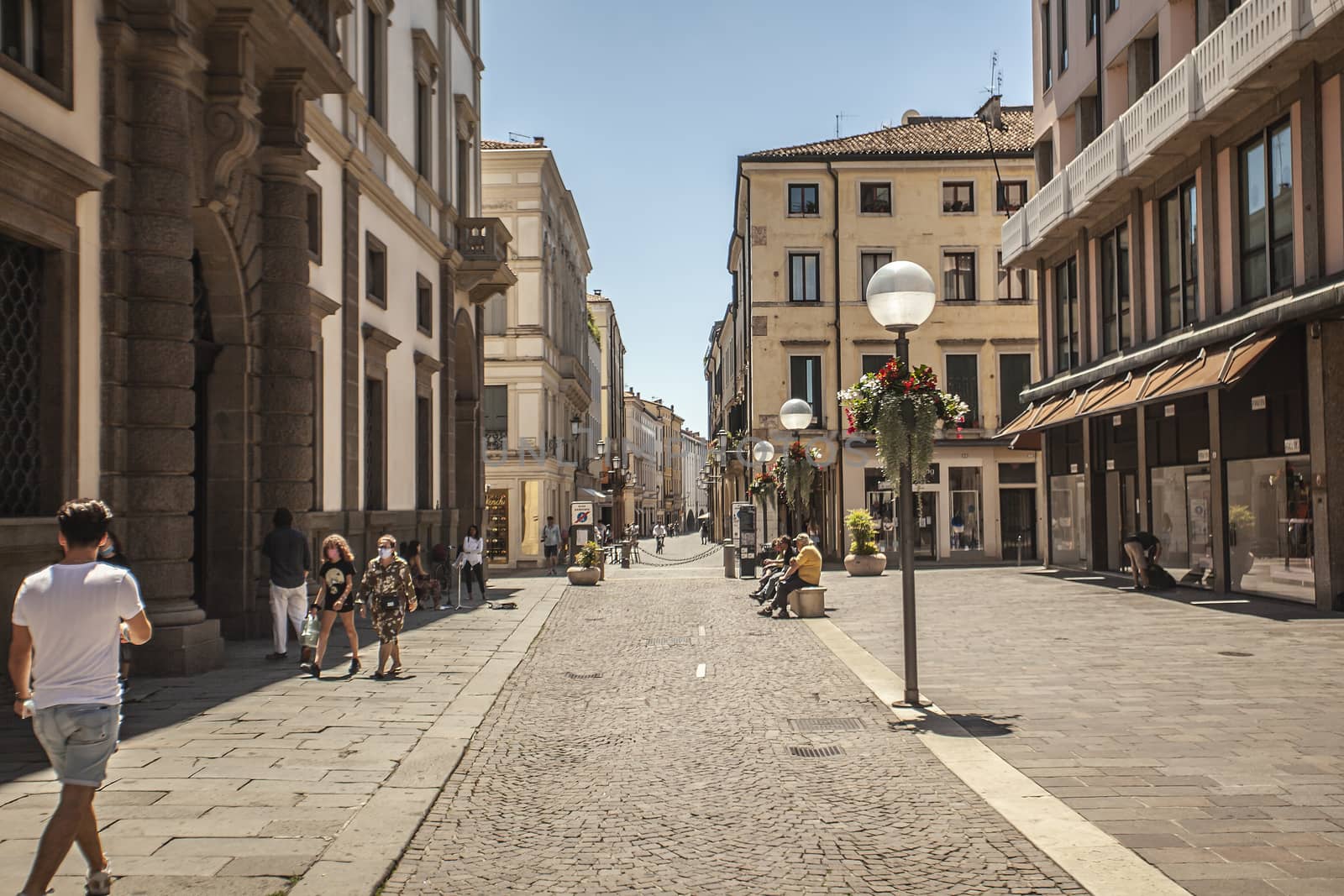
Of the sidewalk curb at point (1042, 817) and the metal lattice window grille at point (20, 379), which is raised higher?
the metal lattice window grille at point (20, 379)

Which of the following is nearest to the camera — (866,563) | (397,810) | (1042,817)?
(1042,817)

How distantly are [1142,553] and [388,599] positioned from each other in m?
15.5

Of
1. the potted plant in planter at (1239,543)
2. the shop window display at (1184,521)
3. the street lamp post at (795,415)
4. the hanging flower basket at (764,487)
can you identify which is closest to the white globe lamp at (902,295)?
the potted plant in planter at (1239,543)

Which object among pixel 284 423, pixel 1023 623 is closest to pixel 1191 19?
pixel 1023 623

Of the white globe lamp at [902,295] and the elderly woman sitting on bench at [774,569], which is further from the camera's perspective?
the elderly woman sitting on bench at [774,569]

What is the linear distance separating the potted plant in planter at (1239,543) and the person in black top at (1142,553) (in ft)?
5.41

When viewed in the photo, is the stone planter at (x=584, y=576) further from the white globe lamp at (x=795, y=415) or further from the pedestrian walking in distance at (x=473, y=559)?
the white globe lamp at (x=795, y=415)

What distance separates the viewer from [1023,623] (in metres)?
17.0

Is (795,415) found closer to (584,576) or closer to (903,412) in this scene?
(584,576)

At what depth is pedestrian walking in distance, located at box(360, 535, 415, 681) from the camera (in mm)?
12406

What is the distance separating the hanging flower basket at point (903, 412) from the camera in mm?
11500

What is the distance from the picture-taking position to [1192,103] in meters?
20.7

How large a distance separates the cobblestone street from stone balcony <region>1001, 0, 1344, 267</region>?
38.5 ft

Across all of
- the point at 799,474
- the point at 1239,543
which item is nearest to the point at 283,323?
the point at 1239,543
